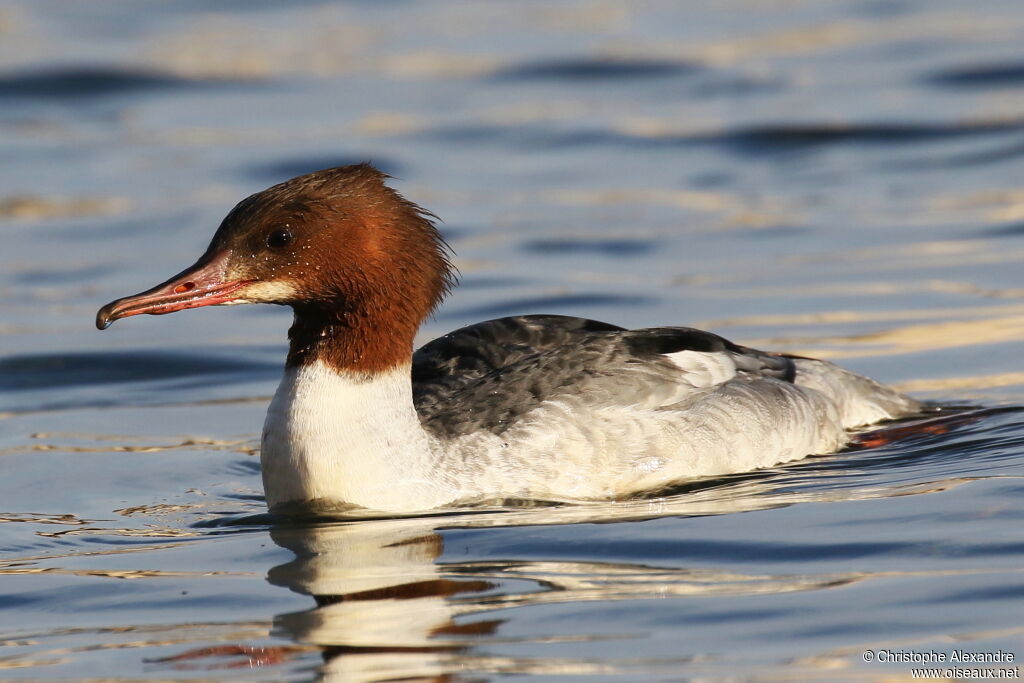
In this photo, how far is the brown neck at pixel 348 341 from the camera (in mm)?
7266

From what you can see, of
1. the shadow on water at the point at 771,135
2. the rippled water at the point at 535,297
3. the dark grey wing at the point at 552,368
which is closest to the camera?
the rippled water at the point at 535,297

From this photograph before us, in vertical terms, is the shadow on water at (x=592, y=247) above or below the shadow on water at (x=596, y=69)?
below

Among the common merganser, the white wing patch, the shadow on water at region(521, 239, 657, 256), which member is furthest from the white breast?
the shadow on water at region(521, 239, 657, 256)

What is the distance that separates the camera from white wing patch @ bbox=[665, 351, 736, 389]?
817 cm

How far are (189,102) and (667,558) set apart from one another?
42.6ft

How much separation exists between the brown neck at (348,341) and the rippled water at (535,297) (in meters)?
0.68

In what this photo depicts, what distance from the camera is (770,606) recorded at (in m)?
5.95

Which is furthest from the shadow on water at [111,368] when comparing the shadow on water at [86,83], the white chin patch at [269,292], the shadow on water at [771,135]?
the shadow on water at [86,83]

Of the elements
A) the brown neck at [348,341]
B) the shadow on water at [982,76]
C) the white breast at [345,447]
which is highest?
the shadow on water at [982,76]

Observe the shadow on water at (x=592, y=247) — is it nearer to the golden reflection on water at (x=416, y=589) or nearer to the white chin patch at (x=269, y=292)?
the golden reflection on water at (x=416, y=589)

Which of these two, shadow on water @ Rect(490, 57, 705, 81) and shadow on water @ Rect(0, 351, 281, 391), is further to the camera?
shadow on water @ Rect(490, 57, 705, 81)

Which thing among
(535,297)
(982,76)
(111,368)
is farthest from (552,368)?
(982,76)

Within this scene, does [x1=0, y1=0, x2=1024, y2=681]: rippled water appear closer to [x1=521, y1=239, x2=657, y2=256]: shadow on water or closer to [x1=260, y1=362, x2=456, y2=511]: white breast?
[x1=521, y1=239, x2=657, y2=256]: shadow on water

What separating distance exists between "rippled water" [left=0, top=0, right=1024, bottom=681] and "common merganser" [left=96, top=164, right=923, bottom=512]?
192 mm
